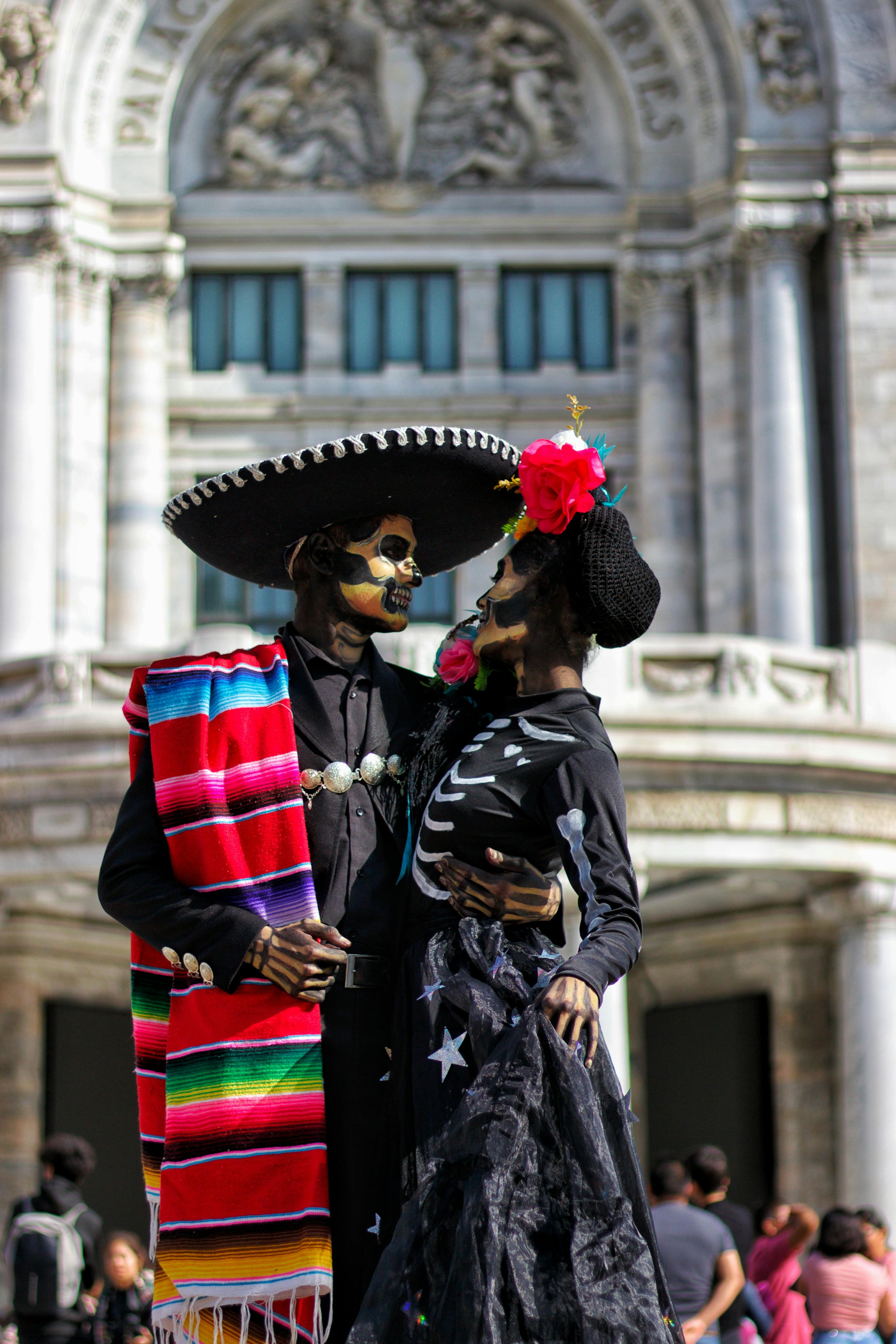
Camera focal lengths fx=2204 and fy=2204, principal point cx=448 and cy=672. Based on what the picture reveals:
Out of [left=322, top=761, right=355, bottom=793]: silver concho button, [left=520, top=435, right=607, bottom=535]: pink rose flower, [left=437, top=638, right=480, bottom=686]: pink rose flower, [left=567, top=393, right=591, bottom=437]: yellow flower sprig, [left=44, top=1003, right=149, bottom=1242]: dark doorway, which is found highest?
[left=567, top=393, right=591, bottom=437]: yellow flower sprig

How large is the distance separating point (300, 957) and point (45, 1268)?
5.93 metres

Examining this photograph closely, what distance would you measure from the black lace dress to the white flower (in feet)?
2.05

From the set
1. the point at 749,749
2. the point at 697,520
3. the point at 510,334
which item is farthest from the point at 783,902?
the point at 510,334

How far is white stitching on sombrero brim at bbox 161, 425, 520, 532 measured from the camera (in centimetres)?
545

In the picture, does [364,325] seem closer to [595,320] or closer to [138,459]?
[595,320]

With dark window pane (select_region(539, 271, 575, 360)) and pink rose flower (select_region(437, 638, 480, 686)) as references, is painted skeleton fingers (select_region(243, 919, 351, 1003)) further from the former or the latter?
dark window pane (select_region(539, 271, 575, 360))

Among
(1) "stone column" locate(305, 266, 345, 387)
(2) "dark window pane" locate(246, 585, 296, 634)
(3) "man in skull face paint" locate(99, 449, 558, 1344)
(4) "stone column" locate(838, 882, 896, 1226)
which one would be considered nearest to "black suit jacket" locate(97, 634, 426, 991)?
(3) "man in skull face paint" locate(99, 449, 558, 1344)

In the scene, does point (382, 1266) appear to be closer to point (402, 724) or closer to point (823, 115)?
point (402, 724)

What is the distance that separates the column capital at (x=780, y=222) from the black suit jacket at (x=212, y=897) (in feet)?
66.5

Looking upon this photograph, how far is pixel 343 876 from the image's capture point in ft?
17.6

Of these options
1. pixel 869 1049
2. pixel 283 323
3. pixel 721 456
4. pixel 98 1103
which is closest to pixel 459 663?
pixel 869 1049

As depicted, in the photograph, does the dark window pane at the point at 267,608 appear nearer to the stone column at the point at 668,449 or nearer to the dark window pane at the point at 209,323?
the dark window pane at the point at 209,323

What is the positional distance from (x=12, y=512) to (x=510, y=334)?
652 cm

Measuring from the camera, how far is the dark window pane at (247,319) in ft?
88.0
